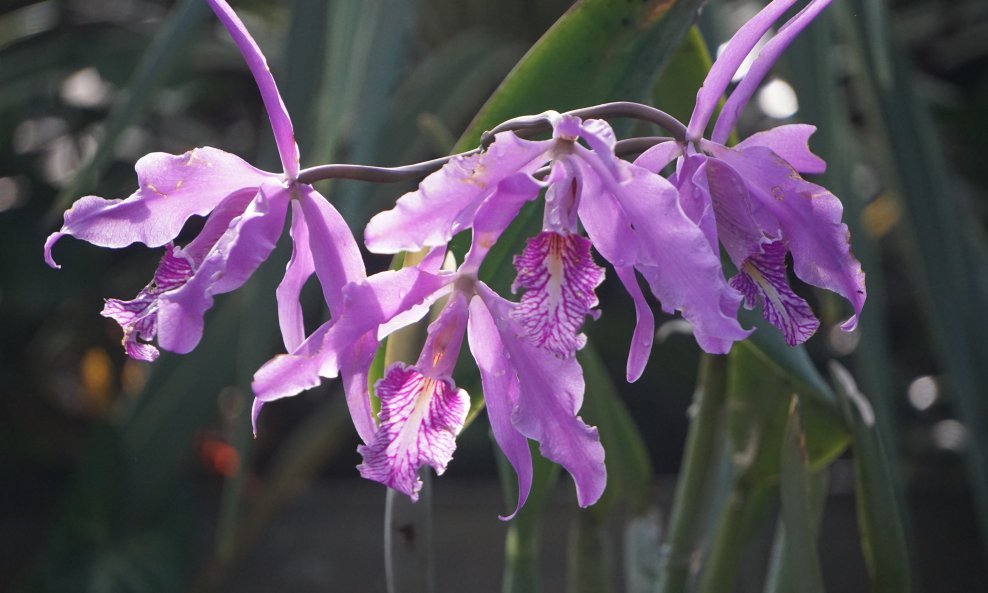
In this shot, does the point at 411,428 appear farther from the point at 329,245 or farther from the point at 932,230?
the point at 932,230

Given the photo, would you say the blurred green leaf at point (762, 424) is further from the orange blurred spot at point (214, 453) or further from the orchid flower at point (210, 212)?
the orange blurred spot at point (214, 453)

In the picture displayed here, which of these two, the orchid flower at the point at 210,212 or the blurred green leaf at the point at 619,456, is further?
the blurred green leaf at the point at 619,456

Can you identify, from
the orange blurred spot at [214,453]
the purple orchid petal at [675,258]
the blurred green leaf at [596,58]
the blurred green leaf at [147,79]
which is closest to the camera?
the purple orchid petal at [675,258]

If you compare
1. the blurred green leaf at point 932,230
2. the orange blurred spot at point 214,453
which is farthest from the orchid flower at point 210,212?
the orange blurred spot at point 214,453

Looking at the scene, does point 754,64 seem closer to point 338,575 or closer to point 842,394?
point 842,394

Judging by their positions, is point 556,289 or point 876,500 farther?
point 876,500

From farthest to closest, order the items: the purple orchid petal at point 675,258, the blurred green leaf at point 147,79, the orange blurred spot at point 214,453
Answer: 1. the orange blurred spot at point 214,453
2. the blurred green leaf at point 147,79
3. the purple orchid petal at point 675,258

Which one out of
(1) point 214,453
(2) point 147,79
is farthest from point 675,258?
(1) point 214,453

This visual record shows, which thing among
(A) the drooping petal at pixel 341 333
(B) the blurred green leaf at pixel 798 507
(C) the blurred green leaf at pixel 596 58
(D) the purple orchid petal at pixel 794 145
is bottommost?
(B) the blurred green leaf at pixel 798 507
